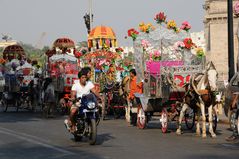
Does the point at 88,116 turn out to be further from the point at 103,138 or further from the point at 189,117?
the point at 189,117

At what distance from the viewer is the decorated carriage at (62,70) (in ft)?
98.6

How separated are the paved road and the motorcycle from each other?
1.05 feet

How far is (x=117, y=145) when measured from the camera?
14.7 meters

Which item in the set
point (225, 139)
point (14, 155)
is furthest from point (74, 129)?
point (225, 139)

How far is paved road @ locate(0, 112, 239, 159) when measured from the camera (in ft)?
41.4

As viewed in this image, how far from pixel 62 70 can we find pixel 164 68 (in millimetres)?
12737

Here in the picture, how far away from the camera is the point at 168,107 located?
18.8 meters

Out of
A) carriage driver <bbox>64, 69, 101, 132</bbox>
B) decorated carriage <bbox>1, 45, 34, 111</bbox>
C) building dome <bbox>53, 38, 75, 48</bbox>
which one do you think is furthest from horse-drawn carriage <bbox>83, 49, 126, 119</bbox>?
carriage driver <bbox>64, 69, 101, 132</bbox>

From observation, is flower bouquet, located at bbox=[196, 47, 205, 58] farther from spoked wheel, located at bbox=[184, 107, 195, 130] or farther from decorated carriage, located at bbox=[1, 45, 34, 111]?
decorated carriage, located at bbox=[1, 45, 34, 111]

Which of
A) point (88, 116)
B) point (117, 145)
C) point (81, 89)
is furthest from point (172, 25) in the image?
point (88, 116)

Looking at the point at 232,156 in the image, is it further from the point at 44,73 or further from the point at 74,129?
the point at 44,73

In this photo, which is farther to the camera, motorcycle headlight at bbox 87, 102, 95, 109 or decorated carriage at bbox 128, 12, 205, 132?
decorated carriage at bbox 128, 12, 205, 132

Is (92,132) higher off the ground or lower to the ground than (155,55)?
lower

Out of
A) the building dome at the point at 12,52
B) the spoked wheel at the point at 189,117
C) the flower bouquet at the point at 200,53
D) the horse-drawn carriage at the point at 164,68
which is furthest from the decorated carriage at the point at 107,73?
the building dome at the point at 12,52
